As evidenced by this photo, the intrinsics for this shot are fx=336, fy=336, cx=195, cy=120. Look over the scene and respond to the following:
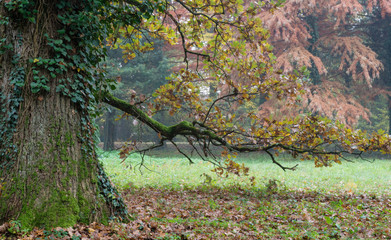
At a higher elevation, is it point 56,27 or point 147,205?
point 56,27

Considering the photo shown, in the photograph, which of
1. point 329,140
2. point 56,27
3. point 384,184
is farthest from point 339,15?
point 56,27

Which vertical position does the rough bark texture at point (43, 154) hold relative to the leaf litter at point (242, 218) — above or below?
above

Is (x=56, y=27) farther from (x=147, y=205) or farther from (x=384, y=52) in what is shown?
(x=384, y=52)

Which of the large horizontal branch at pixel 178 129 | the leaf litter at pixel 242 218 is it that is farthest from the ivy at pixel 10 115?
the large horizontal branch at pixel 178 129

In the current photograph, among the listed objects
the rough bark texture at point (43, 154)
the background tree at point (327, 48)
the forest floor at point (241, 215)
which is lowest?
the forest floor at point (241, 215)

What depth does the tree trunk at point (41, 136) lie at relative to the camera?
12.8 feet

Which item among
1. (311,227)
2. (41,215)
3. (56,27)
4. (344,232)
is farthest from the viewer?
(311,227)

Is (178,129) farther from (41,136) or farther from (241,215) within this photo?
(41,136)

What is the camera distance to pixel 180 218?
547cm

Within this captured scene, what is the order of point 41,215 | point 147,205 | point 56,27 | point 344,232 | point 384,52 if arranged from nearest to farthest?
point 41,215 → point 56,27 → point 344,232 → point 147,205 → point 384,52

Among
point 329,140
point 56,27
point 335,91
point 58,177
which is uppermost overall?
point 335,91

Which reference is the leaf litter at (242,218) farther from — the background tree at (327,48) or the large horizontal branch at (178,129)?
the background tree at (327,48)

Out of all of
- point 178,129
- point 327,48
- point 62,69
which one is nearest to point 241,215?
point 178,129

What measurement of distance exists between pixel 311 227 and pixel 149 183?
617cm
